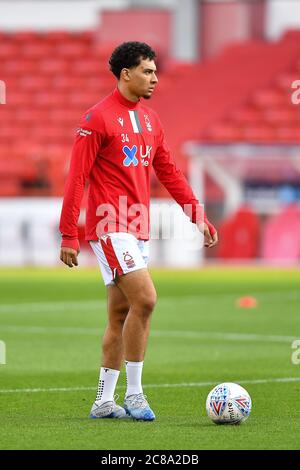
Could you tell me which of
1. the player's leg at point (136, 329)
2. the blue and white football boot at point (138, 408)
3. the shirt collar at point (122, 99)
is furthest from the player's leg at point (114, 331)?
the shirt collar at point (122, 99)

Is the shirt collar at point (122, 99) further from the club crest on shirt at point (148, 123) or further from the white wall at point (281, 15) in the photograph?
the white wall at point (281, 15)

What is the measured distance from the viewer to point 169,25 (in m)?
36.1

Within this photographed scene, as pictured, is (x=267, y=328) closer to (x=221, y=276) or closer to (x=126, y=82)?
(x=126, y=82)

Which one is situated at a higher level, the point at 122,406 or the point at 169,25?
the point at 169,25

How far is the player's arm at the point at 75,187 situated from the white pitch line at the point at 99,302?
9.61 m

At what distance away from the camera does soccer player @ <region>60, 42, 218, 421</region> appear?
8.73m

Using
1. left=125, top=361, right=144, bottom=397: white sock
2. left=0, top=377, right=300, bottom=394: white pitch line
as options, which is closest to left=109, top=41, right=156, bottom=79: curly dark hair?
left=125, top=361, right=144, bottom=397: white sock

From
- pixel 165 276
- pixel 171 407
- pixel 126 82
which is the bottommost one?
pixel 165 276

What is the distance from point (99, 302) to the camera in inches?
773

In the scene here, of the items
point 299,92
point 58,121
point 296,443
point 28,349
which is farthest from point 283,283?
point 296,443

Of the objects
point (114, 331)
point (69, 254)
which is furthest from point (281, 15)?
point (69, 254)

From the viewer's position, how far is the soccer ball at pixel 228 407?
8.44m

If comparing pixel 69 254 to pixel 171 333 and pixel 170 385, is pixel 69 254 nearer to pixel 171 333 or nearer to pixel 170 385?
pixel 170 385

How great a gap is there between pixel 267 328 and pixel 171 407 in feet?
20.9
